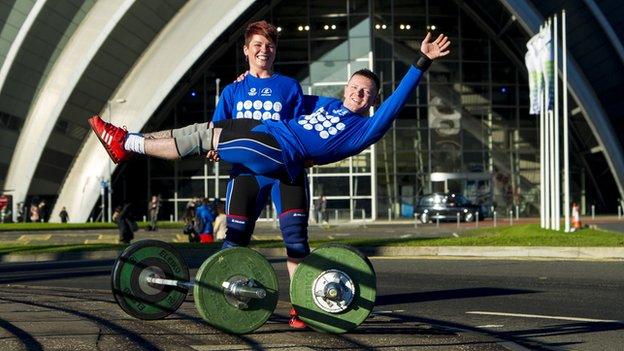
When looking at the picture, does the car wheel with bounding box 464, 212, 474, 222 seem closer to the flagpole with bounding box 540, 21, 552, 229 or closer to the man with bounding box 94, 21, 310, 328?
the flagpole with bounding box 540, 21, 552, 229

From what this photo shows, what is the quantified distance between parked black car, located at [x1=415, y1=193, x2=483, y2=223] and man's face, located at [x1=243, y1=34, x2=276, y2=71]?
146 ft

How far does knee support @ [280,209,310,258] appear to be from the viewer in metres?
8.73

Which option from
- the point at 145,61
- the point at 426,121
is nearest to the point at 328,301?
the point at 145,61

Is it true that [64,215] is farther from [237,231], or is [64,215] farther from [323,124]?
[323,124]

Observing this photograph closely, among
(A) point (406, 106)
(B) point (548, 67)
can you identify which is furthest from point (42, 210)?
(B) point (548, 67)

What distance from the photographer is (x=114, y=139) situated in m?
8.15

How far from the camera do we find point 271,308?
7785mm

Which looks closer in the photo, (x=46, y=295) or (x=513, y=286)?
(x=46, y=295)

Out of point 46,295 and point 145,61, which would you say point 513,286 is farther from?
point 145,61

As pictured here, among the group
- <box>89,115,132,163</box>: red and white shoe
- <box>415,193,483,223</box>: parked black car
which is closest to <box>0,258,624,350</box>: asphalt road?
<box>89,115,132,163</box>: red and white shoe

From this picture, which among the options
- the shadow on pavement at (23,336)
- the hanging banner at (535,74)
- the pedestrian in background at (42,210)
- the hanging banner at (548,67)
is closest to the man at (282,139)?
the shadow on pavement at (23,336)

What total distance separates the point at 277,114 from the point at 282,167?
0.84 m

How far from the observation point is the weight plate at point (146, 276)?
319 inches

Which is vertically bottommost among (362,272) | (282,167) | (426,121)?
(362,272)
